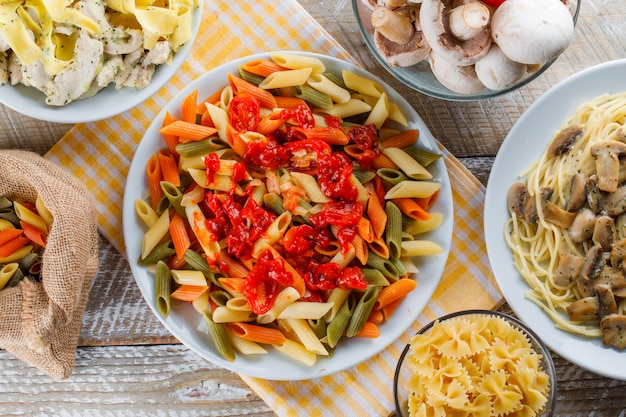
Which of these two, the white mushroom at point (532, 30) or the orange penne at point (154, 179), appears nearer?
the white mushroom at point (532, 30)

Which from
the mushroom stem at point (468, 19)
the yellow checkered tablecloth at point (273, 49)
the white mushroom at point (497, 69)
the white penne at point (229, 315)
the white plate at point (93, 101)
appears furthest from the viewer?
the yellow checkered tablecloth at point (273, 49)

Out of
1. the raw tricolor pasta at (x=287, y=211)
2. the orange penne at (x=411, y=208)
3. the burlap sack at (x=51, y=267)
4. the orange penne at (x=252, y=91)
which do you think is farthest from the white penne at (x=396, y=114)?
the burlap sack at (x=51, y=267)

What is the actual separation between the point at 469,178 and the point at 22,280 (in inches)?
52.7

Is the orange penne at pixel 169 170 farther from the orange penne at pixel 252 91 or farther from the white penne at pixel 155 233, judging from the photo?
the orange penne at pixel 252 91

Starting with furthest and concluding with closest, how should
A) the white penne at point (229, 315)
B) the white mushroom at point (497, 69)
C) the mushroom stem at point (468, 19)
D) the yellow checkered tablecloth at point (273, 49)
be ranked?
the yellow checkered tablecloth at point (273, 49), the white penne at point (229, 315), the white mushroom at point (497, 69), the mushroom stem at point (468, 19)

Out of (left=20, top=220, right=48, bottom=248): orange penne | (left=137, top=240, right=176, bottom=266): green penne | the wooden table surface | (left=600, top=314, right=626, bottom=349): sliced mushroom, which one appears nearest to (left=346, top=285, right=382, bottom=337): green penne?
the wooden table surface

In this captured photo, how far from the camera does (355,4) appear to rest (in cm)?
192

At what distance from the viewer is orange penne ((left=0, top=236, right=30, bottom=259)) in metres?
2.01

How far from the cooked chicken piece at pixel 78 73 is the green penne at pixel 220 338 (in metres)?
0.69

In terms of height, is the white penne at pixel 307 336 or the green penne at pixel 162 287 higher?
the green penne at pixel 162 287

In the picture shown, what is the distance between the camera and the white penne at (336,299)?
1.99 m

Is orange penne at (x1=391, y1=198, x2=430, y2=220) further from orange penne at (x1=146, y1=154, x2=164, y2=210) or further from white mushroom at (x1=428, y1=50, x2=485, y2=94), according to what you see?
orange penne at (x1=146, y1=154, x2=164, y2=210)

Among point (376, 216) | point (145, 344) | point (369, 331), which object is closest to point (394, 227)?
point (376, 216)

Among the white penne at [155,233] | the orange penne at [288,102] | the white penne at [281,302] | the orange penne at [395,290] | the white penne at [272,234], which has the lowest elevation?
the orange penne at [395,290]
